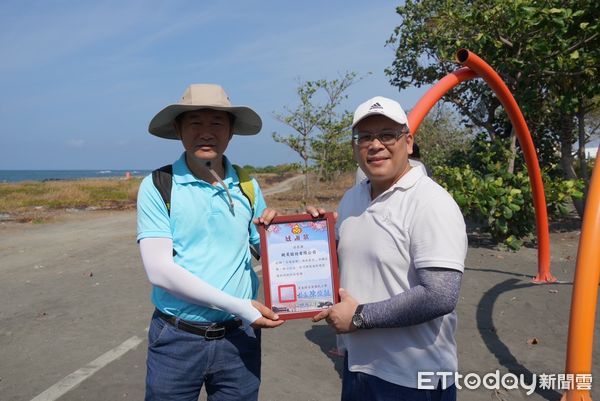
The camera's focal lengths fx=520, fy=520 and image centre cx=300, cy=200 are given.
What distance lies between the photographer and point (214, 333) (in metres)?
2.32

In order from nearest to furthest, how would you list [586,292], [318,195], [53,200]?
1. [586,292]
2. [53,200]
3. [318,195]

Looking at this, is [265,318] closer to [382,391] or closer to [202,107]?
[382,391]

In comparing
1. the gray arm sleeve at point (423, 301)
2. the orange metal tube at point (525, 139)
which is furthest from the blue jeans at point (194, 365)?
the orange metal tube at point (525, 139)

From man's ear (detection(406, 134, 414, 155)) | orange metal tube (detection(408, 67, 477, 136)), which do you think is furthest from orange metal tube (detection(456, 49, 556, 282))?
man's ear (detection(406, 134, 414, 155))

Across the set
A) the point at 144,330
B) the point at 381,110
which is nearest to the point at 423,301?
the point at 381,110

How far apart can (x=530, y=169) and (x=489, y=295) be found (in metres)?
1.70

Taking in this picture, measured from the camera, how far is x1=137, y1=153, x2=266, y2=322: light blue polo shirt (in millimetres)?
2271

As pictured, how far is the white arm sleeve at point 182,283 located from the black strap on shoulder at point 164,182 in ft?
0.55

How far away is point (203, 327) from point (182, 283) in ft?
0.89

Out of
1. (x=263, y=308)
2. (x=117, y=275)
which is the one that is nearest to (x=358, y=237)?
(x=263, y=308)

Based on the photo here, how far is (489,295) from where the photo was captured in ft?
22.1

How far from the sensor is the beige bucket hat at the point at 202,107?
7.57 feet

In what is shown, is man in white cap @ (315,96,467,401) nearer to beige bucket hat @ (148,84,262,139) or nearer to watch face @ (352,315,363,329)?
watch face @ (352,315,363,329)

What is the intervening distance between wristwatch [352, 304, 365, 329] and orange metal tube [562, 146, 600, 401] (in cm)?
190
